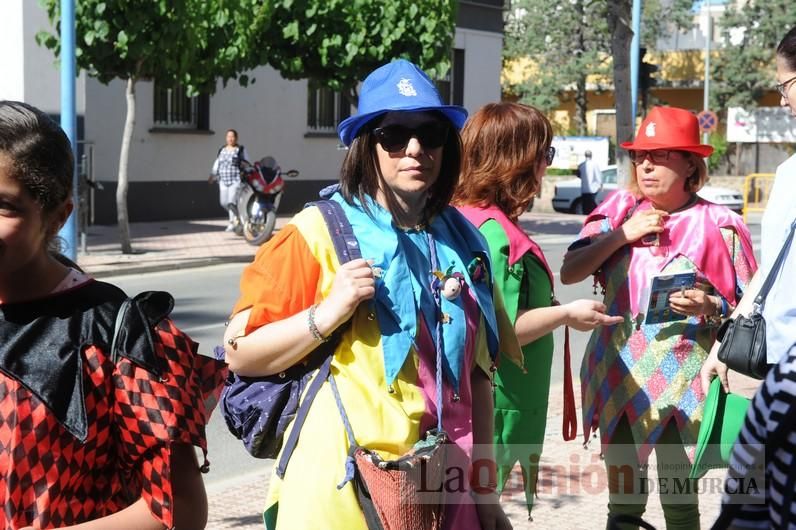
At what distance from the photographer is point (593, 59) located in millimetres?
45688

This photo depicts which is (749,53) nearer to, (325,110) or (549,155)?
(325,110)

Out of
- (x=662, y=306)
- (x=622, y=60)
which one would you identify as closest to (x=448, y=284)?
(x=662, y=306)

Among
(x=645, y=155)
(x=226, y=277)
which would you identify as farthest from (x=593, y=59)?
(x=645, y=155)

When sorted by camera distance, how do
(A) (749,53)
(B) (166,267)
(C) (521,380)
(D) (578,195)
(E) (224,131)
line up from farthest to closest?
(A) (749,53)
(D) (578,195)
(E) (224,131)
(B) (166,267)
(C) (521,380)

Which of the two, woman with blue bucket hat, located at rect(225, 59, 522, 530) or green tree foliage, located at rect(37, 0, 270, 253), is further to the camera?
green tree foliage, located at rect(37, 0, 270, 253)

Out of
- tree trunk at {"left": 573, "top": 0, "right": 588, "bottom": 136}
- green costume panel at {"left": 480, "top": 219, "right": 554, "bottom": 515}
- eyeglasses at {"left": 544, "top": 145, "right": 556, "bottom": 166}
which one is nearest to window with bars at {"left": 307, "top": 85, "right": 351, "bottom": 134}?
tree trunk at {"left": 573, "top": 0, "right": 588, "bottom": 136}

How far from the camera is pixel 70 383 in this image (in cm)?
200

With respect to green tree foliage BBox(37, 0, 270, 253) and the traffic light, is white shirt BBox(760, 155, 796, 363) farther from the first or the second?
the traffic light

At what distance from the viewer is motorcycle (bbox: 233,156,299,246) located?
19.3 meters

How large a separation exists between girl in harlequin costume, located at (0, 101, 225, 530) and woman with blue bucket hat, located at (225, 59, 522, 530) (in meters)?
0.56

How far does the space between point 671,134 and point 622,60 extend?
10.6 metres

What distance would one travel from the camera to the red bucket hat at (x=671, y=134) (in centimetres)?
412

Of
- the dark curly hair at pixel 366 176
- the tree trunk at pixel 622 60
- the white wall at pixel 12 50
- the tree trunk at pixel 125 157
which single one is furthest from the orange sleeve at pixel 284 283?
the white wall at pixel 12 50

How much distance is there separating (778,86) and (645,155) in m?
0.78
